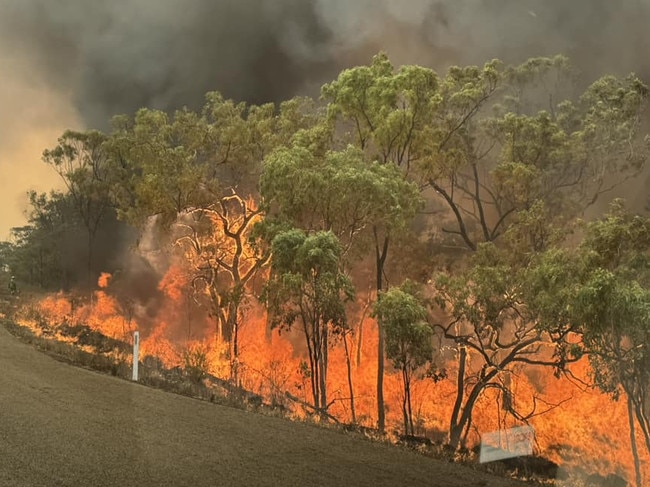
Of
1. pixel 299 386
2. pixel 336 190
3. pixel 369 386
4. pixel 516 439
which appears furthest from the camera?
pixel 369 386

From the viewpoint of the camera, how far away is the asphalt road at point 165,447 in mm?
6430

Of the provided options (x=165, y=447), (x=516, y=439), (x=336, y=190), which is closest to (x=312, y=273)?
(x=336, y=190)

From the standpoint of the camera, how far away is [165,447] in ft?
24.4

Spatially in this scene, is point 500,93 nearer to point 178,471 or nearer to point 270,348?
point 270,348

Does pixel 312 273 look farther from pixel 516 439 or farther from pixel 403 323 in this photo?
pixel 516 439

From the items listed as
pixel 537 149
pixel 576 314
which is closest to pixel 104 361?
pixel 576 314

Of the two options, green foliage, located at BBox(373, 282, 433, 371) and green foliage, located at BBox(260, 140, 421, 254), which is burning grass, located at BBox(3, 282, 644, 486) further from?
green foliage, located at BBox(260, 140, 421, 254)

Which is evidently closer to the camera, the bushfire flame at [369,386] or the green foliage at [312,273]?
the green foliage at [312,273]

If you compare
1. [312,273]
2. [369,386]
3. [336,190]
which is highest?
[336,190]

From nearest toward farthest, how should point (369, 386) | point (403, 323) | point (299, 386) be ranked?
point (403, 323) < point (299, 386) < point (369, 386)

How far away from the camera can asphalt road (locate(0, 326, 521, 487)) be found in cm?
643

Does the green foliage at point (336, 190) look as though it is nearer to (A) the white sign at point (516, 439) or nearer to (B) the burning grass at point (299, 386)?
(B) the burning grass at point (299, 386)

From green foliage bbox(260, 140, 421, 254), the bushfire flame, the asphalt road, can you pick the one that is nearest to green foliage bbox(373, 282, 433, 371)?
the bushfire flame

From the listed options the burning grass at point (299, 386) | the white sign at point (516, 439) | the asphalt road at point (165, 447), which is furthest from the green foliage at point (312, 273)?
the asphalt road at point (165, 447)
